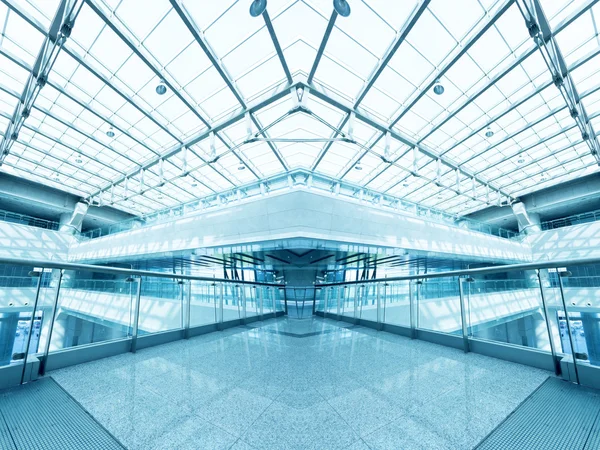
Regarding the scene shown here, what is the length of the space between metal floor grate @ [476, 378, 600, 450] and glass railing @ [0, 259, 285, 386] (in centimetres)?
342

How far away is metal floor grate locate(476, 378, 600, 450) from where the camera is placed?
1.61 metres

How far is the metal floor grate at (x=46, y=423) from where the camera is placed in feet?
5.36

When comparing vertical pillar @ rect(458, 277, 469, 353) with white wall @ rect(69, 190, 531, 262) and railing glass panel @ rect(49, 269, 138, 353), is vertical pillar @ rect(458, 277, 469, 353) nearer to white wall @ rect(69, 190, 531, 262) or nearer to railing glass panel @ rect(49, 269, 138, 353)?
railing glass panel @ rect(49, 269, 138, 353)

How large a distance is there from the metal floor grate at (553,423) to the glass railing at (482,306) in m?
0.46

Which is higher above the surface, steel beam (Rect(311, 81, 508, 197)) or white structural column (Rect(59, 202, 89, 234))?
steel beam (Rect(311, 81, 508, 197))

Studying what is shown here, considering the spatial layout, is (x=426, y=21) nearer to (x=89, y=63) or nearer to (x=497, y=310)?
(x=497, y=310)

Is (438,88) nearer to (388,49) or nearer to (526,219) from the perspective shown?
(388,49)

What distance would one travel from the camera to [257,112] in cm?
1252

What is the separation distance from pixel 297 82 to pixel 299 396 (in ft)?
34.4

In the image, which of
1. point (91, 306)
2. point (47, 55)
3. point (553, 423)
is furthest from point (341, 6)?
point (91, 306)

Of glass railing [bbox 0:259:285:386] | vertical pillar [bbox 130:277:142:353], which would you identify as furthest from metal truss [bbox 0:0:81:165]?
vertical pillar [bbox 130:277:142:353]

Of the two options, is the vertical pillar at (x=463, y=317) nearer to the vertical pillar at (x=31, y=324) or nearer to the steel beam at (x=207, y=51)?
the vertical pillar at (x=31, y=324)

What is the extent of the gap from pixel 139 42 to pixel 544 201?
102 feet

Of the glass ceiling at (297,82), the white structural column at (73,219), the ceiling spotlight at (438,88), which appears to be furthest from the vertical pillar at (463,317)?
the white structural column at (73,219)
